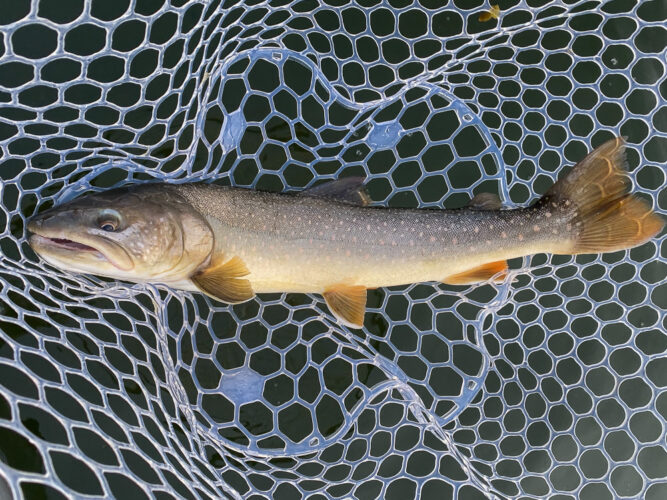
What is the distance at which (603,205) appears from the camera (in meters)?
3.26

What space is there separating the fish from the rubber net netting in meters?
0.42

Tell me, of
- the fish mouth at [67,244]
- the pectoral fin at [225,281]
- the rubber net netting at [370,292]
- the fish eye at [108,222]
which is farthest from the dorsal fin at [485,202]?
the fish mouth at [67,244]

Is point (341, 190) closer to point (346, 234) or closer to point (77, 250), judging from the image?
point (346, 234)

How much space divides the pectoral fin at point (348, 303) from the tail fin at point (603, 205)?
1.23 m

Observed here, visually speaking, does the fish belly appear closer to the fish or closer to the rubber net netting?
the fish

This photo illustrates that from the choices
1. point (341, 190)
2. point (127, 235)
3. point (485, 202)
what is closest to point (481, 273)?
point (485, 202)

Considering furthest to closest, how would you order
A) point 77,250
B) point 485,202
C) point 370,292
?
point 370,292
point 485,202
point 77,250

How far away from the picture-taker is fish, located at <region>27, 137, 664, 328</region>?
2.99m

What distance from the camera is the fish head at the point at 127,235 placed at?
9.12ft

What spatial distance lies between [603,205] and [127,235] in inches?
105

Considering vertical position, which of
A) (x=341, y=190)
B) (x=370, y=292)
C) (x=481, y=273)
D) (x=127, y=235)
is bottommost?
(x=370, y=292)

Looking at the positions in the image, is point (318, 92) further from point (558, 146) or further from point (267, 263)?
point (558, 146)

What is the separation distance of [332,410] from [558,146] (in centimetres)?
245

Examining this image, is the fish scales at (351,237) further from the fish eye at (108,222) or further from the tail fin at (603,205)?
the fish eye at (108,222)
